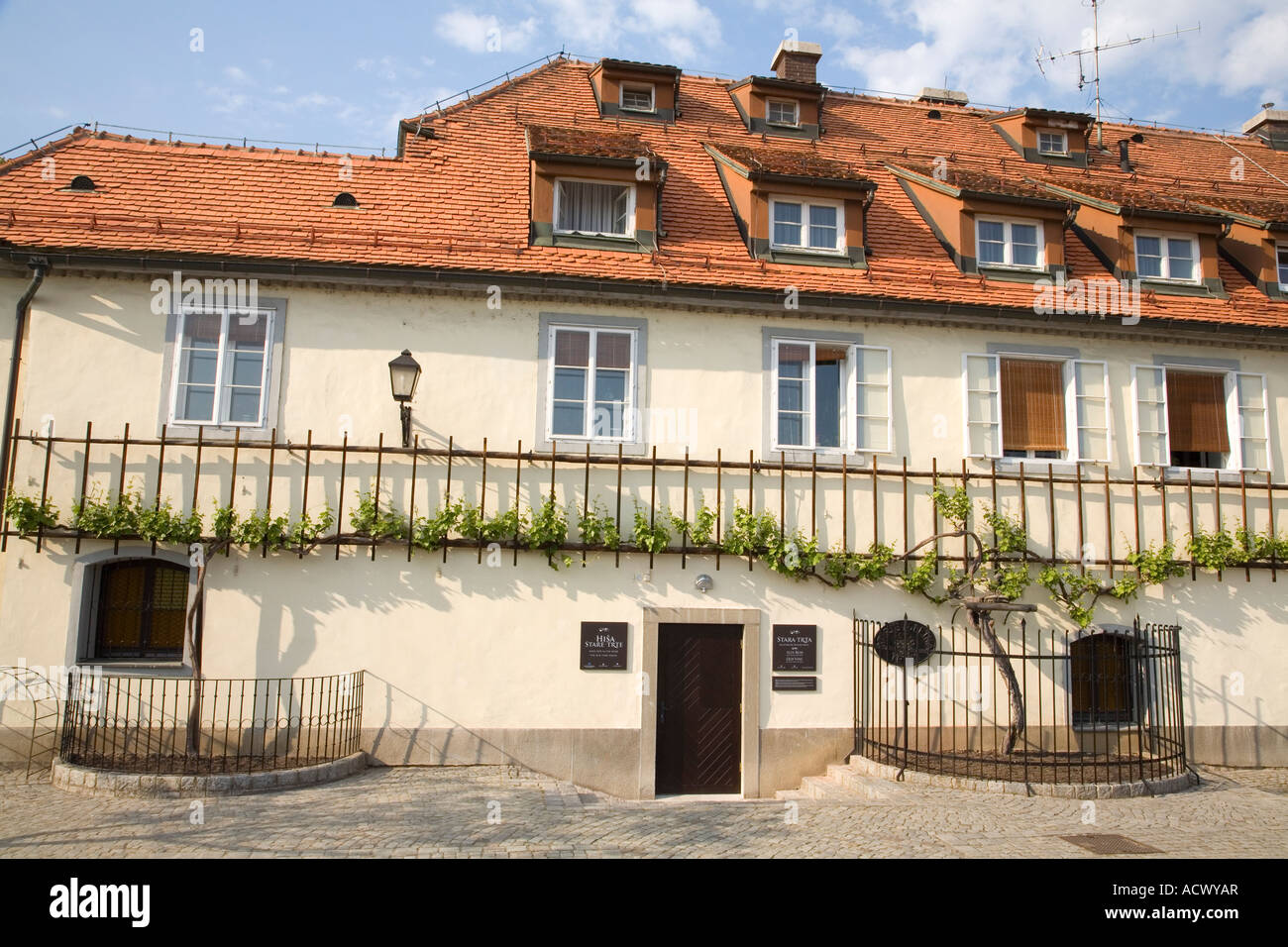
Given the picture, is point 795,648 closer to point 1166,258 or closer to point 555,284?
point 555,284

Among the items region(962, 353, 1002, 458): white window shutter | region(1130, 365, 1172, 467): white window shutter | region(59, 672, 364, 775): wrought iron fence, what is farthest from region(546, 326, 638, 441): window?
region(1130, 365, 1172, 467): white window shutter

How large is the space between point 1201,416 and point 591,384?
28.7 ft

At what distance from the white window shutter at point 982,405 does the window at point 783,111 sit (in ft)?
23.2

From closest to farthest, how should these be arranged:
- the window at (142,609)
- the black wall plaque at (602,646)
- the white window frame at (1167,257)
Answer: the window at (142,609) → the black wall plaque at (602,646) → the white window frame at (1167,257)

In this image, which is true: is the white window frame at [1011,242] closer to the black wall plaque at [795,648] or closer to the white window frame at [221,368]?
the black wall plaque at [795,648]

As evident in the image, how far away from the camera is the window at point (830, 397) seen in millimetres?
12828

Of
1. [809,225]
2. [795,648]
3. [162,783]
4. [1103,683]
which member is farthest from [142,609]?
[1103,683]

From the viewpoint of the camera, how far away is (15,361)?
37.9 feet

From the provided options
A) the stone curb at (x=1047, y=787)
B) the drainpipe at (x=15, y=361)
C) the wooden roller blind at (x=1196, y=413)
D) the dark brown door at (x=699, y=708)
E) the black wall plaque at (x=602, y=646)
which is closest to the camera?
the stone curb at (x=1047, y=787)

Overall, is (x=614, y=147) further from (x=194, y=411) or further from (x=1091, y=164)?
(x=1091, y=164)

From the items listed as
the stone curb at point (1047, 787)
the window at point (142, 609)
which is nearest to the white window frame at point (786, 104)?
the stone curb at point (1047, 787)

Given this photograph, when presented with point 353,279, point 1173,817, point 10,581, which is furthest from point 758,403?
point 10,581

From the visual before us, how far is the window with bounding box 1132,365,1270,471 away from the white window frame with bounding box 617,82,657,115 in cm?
928

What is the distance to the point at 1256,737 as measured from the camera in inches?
515
